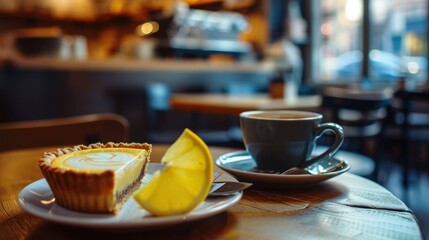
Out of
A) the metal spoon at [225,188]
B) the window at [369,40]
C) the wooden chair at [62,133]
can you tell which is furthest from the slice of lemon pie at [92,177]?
the window at [369,40]

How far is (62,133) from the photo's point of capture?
1.67 m

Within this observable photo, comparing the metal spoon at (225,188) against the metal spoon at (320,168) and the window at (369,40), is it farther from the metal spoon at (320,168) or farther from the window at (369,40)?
A: the window at (369,40)

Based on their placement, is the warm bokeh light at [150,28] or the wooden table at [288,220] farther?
the warm bokeh light at [150,28]

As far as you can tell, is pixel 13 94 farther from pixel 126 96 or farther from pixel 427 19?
pixel 427 19

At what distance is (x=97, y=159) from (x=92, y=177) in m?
0.09

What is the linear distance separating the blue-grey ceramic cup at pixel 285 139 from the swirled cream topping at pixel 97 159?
0.83ft

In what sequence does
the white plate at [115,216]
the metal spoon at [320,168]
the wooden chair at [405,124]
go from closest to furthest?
the white plate at [115,216]
the metal spoon at [320,168]
the wooden chair at [405,124]

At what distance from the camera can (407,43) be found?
542 cm

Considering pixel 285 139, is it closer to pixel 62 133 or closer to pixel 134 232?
pixel 134 232

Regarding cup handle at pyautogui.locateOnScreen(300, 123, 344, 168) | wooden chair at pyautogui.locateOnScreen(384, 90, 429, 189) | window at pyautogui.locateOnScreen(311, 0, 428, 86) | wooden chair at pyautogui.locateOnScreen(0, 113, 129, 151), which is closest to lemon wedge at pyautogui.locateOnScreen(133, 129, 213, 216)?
cup handle at pyautogui.locateOnScreen(300, 123, 344, 168)

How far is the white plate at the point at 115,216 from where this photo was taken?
0.52m

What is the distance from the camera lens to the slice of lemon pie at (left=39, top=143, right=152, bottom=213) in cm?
56

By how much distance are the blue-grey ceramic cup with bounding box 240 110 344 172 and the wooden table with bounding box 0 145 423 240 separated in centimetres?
7

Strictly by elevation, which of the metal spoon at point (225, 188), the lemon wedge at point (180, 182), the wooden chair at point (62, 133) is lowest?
the wooden chair at point (62, 133)
